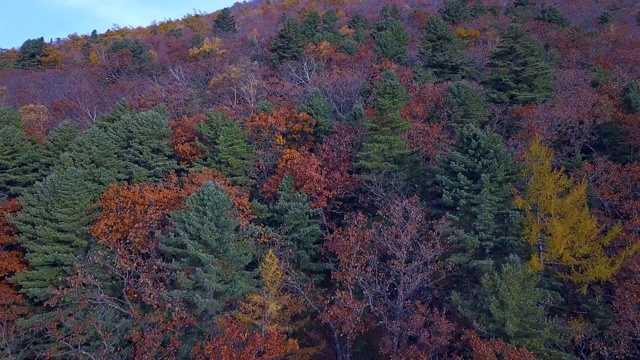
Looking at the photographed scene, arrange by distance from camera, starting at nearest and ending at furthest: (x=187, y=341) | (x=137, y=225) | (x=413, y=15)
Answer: (x=187, y=341)
(x=137, y=225)
(x=413, y=15)

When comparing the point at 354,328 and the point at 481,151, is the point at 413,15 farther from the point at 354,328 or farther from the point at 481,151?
the point at 354,328

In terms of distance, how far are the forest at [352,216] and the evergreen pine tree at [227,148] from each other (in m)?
0.12

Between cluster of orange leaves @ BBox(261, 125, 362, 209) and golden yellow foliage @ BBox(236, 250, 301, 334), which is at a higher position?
cluster of orange leaves @ BBox(261, 125, 362, 209)

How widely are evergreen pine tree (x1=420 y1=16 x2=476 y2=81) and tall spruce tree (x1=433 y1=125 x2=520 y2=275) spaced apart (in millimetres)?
12796

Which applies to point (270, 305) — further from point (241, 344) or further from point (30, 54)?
point (30, 54)

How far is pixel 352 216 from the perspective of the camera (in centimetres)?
2034

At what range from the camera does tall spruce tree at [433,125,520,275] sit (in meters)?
16.2

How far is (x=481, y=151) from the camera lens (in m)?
17.7

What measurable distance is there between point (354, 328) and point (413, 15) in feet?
108

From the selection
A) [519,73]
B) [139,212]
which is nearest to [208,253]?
[139,212]

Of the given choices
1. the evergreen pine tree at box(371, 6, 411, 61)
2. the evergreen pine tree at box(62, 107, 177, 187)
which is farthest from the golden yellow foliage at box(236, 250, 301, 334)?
the evergreen pine tree at box(371, 6, 411, 61)

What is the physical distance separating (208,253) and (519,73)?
17575mm

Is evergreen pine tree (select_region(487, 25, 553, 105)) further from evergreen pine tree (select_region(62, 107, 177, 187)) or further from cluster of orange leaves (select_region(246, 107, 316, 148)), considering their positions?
evergreen pine tree (select_region(62, 107, 177, 187))

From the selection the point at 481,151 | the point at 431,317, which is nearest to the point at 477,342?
the point at 431,317
